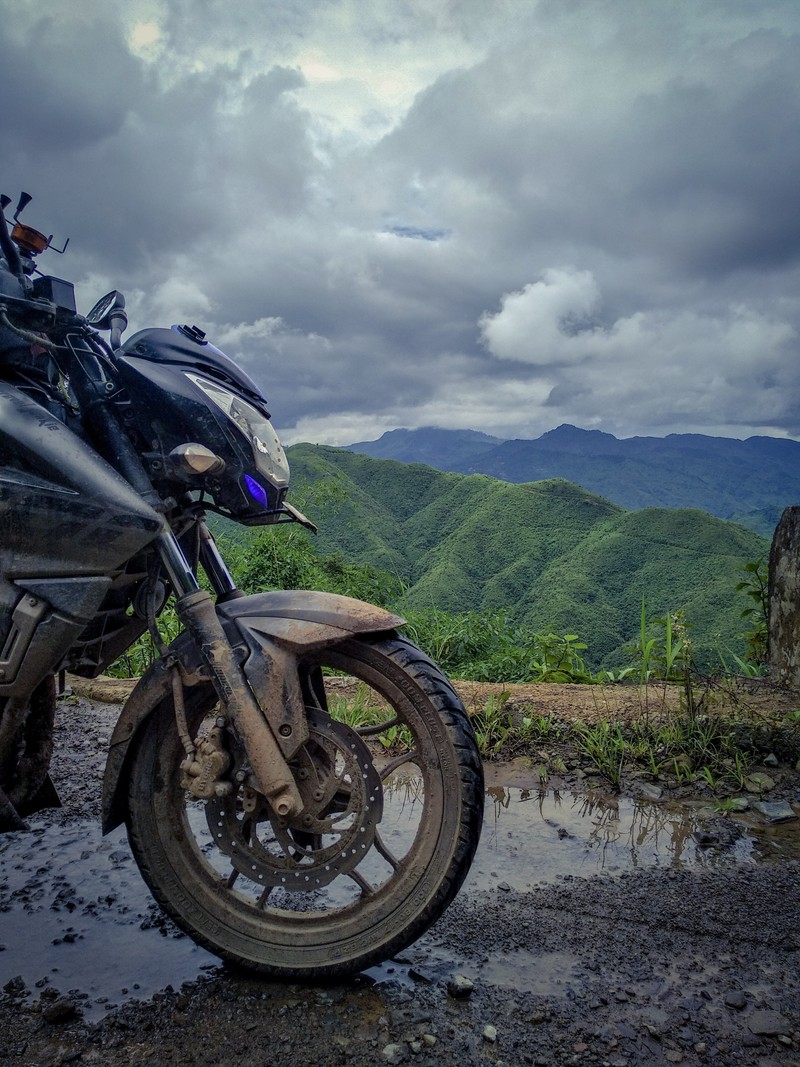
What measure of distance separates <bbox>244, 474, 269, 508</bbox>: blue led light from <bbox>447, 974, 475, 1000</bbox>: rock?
1357 mm

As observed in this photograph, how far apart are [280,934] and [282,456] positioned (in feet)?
4.32

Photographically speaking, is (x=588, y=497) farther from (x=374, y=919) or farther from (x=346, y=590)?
(x=374, y=919)

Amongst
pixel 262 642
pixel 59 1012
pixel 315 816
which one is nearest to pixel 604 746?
pixel 315 816

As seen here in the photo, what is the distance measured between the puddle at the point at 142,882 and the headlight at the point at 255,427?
138cm

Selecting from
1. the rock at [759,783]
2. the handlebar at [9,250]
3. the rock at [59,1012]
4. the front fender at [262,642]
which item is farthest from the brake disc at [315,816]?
the rock at [759,783]

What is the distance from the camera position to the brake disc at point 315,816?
2.06 meters

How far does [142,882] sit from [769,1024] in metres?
1.92

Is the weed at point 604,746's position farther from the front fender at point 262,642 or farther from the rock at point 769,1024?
the front fender at point 262,642

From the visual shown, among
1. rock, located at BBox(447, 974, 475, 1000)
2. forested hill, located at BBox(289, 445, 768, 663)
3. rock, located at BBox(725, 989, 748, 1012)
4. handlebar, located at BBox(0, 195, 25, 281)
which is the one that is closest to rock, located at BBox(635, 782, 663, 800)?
rock, located at BBox(725, 989, 748, 1012)

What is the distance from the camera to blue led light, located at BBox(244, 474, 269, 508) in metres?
2.14

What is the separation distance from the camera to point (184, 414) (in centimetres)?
209

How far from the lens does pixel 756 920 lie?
232 cm

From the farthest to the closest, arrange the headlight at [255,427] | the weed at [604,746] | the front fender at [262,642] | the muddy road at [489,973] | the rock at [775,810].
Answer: the weed at [604,746] < the rock at [775,810] < the headlight at [255,427] < the front fender at [262,642] < the muddy road at [489,973]

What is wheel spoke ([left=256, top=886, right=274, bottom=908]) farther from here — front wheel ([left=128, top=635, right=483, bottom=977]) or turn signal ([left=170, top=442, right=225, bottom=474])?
turn signal ([left=170, top=442, right=225, bottom=474])
